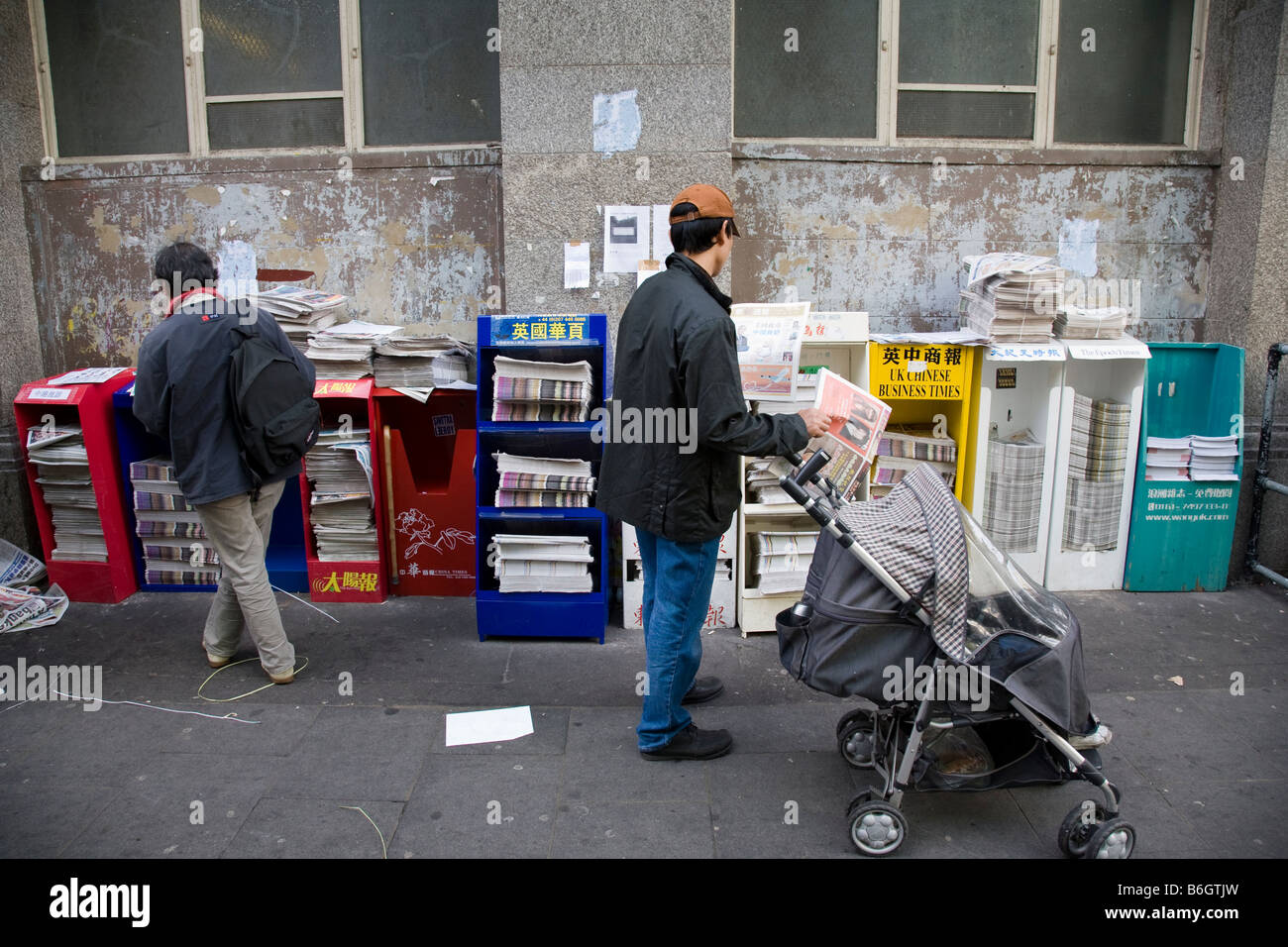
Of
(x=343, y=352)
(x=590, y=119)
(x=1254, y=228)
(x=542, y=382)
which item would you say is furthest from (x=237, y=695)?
(x=1254, y=228)

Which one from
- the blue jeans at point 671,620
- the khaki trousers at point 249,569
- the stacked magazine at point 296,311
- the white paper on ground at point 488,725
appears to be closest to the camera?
the blue jeans at point 671,620

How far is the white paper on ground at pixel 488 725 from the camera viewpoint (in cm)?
407

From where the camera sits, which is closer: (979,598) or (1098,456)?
(979,598)

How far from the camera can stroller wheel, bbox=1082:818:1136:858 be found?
3.17 metres

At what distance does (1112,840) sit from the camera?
10.5ft

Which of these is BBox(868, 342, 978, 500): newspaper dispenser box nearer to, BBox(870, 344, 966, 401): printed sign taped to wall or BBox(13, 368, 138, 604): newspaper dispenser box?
BBox(870, 344, 966, 401): printed sign taped to wall

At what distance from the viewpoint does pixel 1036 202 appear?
5.99 m

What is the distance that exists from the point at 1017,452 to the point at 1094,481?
0.54 metres

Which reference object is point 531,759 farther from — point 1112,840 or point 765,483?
point 1112,840

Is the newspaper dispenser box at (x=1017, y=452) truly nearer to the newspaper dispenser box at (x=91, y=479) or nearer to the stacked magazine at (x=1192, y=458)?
the stacked magazine at (x=1192, y=458)

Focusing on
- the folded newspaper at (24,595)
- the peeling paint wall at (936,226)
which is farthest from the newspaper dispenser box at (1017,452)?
the folded newspaper at (24,595)

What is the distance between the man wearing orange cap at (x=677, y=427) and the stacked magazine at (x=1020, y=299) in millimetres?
2265

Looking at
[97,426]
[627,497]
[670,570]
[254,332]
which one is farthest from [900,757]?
[97,426]

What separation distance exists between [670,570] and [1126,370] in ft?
11.8
